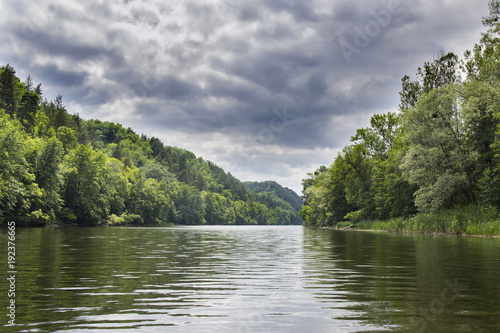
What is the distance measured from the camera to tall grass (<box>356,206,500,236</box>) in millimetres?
39406

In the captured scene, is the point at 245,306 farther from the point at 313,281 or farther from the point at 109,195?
the point at 109,195

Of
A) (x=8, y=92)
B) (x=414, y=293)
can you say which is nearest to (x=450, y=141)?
(x=414, y=293)

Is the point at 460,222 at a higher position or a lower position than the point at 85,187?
lower

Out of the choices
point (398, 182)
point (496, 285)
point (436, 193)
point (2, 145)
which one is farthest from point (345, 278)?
point (2, 145)

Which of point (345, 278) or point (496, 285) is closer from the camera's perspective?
point (496, 285)

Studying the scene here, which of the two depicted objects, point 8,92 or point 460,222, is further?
point 8,92

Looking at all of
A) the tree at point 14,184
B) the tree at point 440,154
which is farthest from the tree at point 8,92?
the tree at point 440,154

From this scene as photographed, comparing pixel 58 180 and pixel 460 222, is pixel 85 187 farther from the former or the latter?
pixel 460 222

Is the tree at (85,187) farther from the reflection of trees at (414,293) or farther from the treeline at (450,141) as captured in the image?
the reflection of trees at (414,293)

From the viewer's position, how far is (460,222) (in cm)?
4378

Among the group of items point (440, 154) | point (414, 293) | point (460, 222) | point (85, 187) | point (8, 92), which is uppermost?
point (8, 92)

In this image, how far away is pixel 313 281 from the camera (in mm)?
12430

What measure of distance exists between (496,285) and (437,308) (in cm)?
418

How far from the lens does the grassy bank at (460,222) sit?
129 ft
